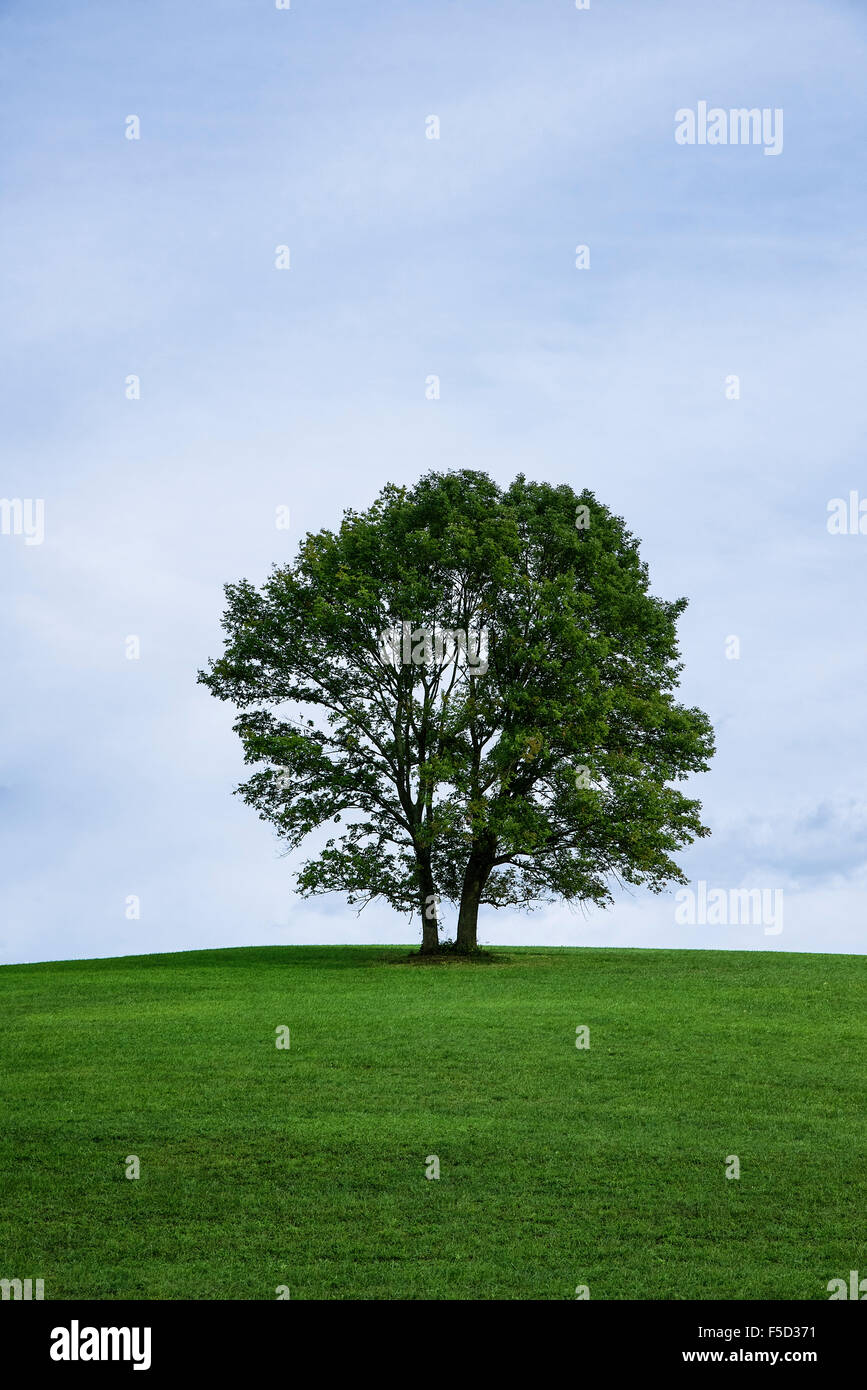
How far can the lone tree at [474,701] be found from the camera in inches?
1539

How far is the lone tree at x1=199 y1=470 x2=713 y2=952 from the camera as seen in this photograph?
128ft

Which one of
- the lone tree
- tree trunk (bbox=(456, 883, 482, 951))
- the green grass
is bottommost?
the green grass

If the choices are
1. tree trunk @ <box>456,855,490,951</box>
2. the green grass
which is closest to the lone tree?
tree trunk @ <box>456,855,490,951</box>

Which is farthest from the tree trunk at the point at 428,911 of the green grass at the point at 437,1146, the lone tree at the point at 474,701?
the green grass at the point at 437,1146

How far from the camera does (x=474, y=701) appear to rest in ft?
131

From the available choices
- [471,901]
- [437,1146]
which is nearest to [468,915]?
[471,901]

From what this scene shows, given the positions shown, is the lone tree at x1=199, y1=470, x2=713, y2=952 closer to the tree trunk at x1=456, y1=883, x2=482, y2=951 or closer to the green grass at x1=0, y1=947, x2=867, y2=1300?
the tree trunk at x1=456, y1=883, x2=482, y2=951

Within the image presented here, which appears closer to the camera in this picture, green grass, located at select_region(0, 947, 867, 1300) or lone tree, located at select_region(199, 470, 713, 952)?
green grass, located at select_region(0, 947, 867, 1300)

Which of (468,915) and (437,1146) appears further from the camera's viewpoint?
(468,915)

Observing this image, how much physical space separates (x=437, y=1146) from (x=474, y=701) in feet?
81.4

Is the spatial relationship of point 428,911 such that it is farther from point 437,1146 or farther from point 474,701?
point 437,1146

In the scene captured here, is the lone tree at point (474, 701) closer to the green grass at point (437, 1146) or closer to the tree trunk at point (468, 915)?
the tree trunk at point (468, 915)

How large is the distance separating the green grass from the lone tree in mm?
10799
